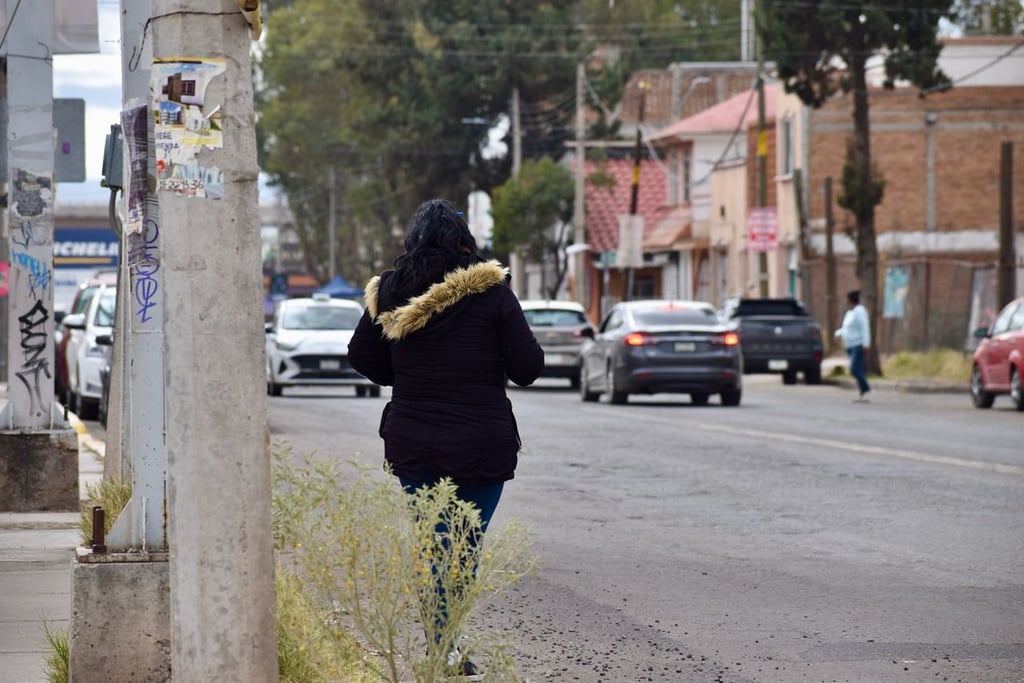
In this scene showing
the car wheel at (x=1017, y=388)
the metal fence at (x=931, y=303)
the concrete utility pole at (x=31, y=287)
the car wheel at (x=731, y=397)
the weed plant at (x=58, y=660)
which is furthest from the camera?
the metal fence at (x=931, y=303)

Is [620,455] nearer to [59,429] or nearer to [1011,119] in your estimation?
[59,429]

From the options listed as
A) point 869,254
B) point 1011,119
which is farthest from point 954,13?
point 1011,119

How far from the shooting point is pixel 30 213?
1348cm

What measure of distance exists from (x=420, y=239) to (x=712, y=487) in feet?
29.7

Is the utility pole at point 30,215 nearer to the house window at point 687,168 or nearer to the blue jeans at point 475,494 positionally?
the blue jeans at point 475,494

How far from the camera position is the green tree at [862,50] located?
131ft

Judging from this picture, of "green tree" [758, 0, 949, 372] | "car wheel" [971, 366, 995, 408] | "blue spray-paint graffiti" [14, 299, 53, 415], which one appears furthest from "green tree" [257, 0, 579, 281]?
"blue spray-paint graffiti" [14, 299, 53, 415]

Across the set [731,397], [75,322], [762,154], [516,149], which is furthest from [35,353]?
[516,149]

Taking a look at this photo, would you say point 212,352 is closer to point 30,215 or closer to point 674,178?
point 30,215

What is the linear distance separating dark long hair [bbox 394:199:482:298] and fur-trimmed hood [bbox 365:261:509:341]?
0.14ft

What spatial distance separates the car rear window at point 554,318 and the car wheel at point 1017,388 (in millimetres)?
10383

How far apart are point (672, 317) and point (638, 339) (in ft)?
3.06

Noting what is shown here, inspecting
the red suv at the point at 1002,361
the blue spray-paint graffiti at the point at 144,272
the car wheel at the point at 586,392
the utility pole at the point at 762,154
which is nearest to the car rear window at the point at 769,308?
the utility pole at the point at 762,154

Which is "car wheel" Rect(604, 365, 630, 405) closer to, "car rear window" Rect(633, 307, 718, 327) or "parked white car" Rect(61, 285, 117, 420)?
"car rear window" Rect(633, 307, 718, 327)
